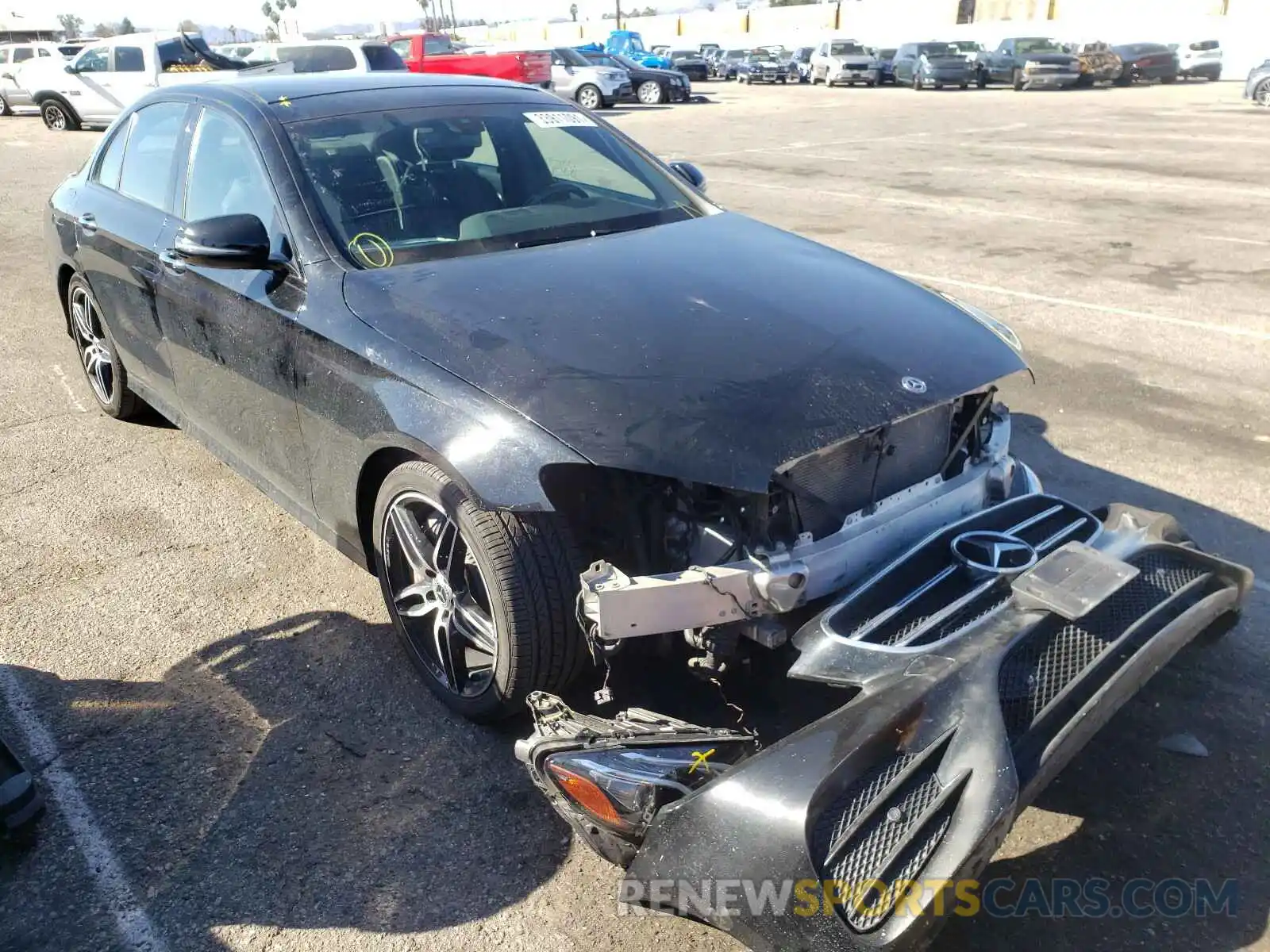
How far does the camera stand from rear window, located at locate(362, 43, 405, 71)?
17.7 meters

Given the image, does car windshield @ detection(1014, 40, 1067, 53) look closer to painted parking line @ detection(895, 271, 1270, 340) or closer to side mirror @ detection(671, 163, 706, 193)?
painted parking line @ detection(895, 271, 1270, 340)

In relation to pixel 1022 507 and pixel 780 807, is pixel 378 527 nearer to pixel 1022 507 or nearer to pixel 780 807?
pixel 780 807

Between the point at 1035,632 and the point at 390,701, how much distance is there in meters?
1.92

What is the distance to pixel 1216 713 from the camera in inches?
120

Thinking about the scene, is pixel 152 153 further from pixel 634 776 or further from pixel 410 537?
pixel 634 776

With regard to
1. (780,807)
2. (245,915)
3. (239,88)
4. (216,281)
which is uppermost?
(239,88)

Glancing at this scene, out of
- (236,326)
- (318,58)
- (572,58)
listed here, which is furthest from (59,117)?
(236,326)

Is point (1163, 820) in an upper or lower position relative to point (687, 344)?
lower

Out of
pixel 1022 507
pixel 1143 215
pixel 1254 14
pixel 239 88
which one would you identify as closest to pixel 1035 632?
pixel 1022 507

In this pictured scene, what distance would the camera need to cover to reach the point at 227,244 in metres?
3.23

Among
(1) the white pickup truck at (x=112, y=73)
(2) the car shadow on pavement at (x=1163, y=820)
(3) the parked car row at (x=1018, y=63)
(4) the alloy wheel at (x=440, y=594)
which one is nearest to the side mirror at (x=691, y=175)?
(4) the alloy wheel at (x=440, y=594)

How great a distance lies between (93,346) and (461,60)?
20.6m

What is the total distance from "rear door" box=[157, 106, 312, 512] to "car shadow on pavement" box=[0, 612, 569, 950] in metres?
0.68

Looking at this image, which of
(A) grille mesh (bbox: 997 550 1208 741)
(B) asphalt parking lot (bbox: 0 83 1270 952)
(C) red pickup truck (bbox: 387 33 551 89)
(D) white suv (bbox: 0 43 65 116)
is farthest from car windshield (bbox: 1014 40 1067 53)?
(A) grille mesh (bbox: 997 550 1208 741)
